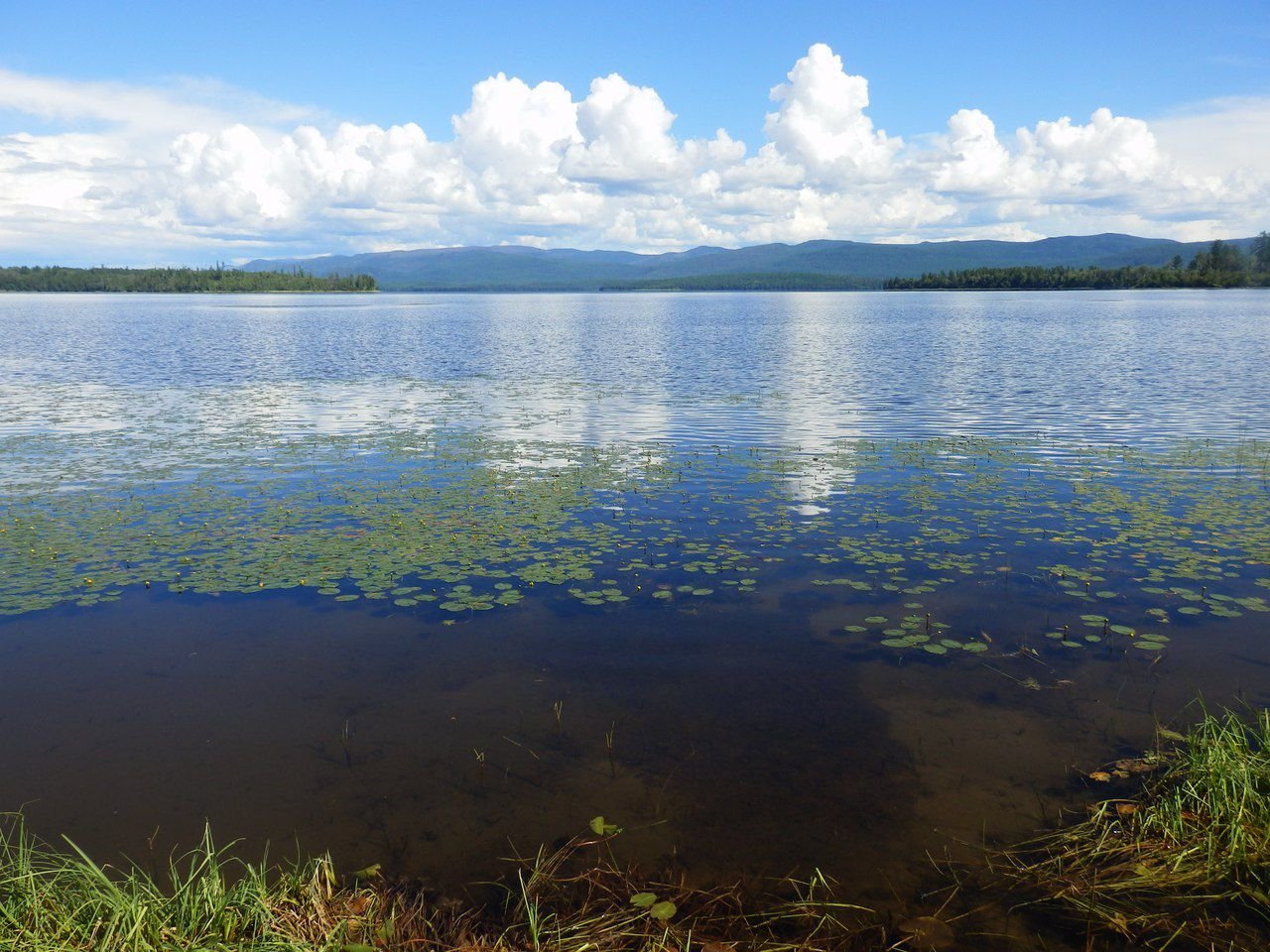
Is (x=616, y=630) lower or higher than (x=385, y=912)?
higher

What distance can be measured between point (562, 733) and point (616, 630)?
8.78ft

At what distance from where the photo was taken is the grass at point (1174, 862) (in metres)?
6.32

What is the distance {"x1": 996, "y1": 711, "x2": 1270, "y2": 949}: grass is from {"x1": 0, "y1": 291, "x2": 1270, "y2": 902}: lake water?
554 mm

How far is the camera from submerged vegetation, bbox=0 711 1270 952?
5945mm

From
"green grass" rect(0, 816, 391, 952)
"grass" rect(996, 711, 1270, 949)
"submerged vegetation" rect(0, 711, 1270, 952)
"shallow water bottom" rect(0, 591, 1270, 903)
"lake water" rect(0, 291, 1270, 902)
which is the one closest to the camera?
"green grass" rect(0, 816, 391, 952)

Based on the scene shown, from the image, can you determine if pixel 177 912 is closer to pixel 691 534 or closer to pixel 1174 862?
pixel 1174 862

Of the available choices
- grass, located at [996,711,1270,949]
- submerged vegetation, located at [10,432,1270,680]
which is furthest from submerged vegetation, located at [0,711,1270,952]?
submerged vegetation, located at [10,432,1270,680]

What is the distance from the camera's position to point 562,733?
9203mm

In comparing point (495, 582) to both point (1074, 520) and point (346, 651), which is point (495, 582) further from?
point (1074, 520)

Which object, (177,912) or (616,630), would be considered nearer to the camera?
(177,912)

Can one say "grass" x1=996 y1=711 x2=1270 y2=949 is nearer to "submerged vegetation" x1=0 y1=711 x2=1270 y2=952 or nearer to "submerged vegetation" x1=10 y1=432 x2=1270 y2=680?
"submerged vegetation" x1=0 y1=711 x2=1270 y2=952

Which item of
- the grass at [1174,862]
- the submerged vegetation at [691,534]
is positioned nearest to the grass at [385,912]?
the grass at [1174,862]

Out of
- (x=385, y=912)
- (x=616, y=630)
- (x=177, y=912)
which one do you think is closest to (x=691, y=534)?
(x=616, y=630)

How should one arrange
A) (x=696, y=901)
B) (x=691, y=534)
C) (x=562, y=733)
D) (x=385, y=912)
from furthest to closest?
(x=691, y=534), (x=562, y=733), (x=696, y=901), (x=385, y=912)
